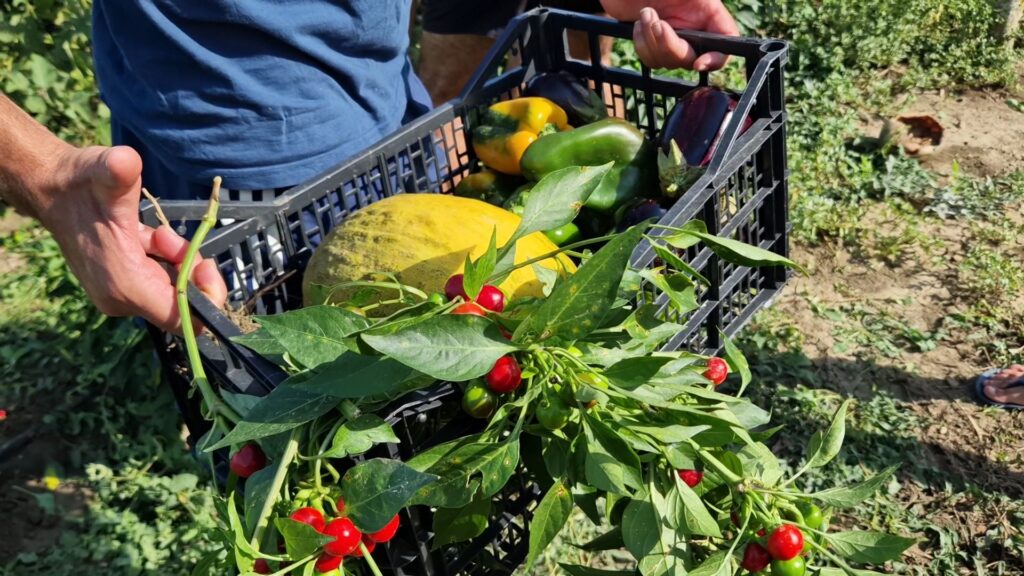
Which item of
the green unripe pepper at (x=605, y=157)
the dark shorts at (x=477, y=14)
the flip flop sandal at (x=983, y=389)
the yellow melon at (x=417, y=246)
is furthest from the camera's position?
the dark shorts at (x=477, y=14)

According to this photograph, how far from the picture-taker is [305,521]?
99 centimetres

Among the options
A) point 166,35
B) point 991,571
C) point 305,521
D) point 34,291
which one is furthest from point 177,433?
point 991,571

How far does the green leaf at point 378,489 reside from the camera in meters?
0.96

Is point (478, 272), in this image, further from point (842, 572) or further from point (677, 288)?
point (842, 572)

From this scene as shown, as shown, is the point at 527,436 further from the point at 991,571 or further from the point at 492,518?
the point at 991,571

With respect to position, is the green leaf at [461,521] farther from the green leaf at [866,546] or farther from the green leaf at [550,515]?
the green leaf at [866,546]

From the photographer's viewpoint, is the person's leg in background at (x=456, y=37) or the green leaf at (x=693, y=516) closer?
the green leaf at (x=693, y=516)

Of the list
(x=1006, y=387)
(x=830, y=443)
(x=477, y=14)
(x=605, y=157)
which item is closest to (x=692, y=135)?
(x=605, y=157)

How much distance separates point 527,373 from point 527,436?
0.45 ft

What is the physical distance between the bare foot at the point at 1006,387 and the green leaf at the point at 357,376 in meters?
1.93

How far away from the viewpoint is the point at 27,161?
1.47 m

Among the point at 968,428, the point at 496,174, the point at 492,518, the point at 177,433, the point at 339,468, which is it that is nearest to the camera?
the point at 339,468

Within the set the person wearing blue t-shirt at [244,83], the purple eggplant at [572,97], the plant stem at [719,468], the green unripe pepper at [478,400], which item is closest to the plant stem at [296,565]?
the green unripe pepper at [478,400]

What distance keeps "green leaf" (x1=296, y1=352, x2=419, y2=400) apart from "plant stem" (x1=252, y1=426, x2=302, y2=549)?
0.21ft
